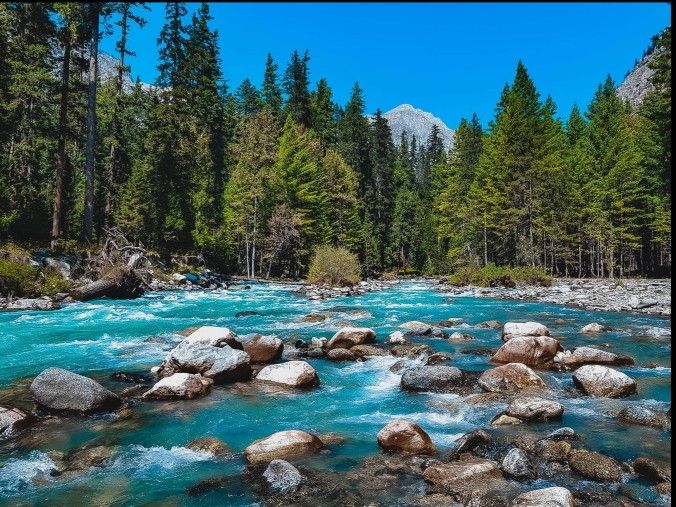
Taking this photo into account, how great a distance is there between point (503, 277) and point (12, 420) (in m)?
34.9

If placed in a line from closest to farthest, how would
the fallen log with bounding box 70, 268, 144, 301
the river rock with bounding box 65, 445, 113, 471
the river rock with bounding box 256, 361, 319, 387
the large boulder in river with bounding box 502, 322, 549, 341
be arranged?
the river rock with bounding box 65, 445, 113, 471
the river rock with bounding box 256, 361, 319, 387
the large boulder in river with bounding box 502, 322, 549, 341
the fallen log with bounding box 70, 268, 144, 301

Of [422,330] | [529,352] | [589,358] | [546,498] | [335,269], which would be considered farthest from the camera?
[335,269]

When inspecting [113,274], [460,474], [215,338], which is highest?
[113,274]

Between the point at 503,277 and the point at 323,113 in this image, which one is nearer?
the point at 503,277

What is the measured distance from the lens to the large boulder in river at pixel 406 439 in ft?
23.2

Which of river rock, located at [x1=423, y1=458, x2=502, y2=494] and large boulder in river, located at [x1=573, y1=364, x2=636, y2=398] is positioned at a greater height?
large boulder in river, located at [x1=573, y1=364, x2=636, y2=398]

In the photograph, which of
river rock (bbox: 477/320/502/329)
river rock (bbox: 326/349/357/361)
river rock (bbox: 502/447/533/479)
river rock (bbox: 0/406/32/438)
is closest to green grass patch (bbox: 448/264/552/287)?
river rock (bbox: 477/320/502/329)

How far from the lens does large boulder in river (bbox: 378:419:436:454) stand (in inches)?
279

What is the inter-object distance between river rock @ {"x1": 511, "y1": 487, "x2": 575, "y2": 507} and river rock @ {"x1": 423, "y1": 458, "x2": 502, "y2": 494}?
0.70 meters

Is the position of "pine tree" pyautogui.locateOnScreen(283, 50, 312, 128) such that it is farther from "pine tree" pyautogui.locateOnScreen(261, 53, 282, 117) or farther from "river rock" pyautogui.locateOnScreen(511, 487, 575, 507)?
"river rock" pyautogui.locateOnScreen(511, 487, 575, 507)

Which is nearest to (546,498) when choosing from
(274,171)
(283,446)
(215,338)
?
(283,446)

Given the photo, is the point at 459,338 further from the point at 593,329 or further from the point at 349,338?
the point at 593,329

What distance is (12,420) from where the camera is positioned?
25.5 feet

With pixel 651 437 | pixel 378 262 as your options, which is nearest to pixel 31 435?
pixel 651 437
